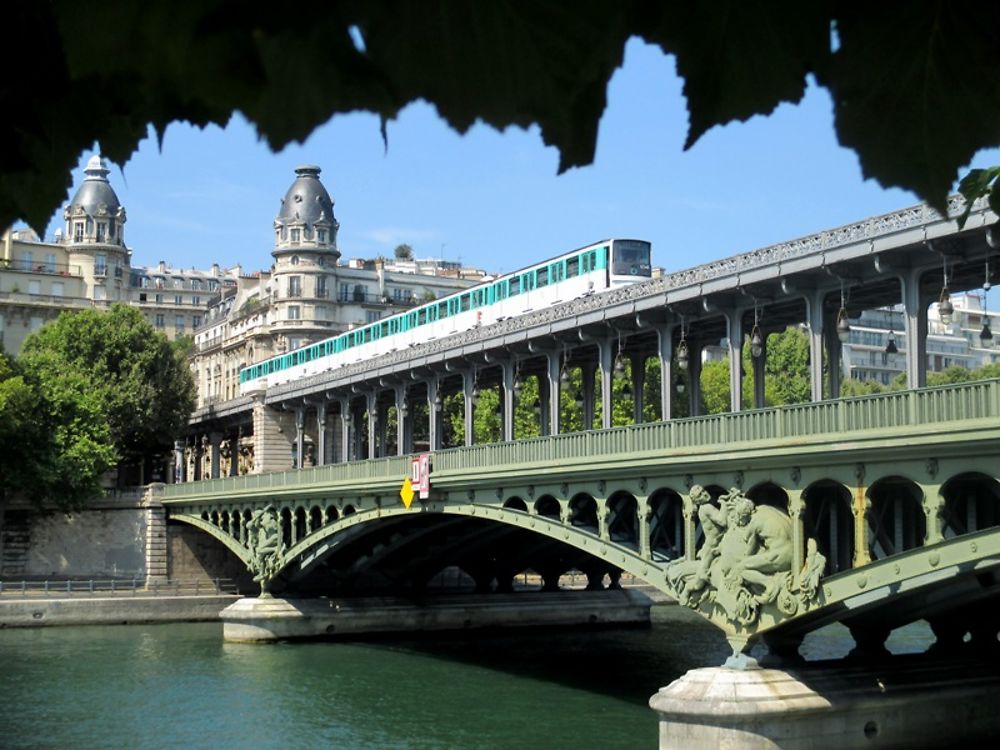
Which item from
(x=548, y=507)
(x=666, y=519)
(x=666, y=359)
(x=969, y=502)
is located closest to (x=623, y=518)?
(x=666, y=519)

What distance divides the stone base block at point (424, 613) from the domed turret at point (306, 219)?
5124 centimetres

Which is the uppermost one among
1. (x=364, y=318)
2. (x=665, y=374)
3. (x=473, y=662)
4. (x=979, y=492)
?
(x=364, y=318)

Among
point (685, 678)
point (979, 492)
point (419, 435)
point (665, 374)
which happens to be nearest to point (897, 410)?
point (979, 492)

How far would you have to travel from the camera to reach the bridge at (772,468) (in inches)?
1025

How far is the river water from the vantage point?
34938mm

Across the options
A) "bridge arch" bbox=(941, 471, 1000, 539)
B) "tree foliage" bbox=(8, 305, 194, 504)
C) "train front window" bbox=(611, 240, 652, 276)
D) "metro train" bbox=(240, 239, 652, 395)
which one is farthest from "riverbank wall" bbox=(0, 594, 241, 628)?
"bridge arch" bbox=(941, 471, 1000, 539)

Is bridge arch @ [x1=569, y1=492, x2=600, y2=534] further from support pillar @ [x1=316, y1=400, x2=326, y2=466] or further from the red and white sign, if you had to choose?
support pillar @ [x1=316, y1=400, x2=326, y2=466]

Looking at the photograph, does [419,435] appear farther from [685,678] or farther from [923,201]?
[923,201]

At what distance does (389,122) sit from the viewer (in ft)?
5.48

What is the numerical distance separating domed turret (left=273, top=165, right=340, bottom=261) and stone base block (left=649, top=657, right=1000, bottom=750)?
3216 inches

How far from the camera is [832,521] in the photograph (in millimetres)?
28859

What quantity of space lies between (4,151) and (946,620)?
110 feet

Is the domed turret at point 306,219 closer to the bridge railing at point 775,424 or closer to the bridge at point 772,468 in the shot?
the bridge at point 772,468

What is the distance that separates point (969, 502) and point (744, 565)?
16.4ft
